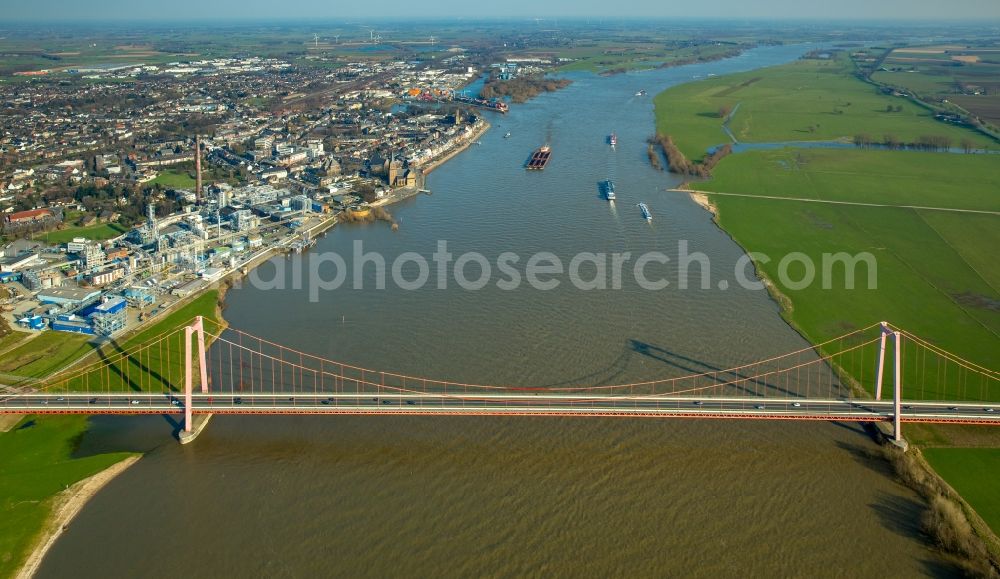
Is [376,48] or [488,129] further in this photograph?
[376,48]

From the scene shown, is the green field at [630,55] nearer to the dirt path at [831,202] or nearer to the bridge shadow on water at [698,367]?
the dirt path at [831,202]

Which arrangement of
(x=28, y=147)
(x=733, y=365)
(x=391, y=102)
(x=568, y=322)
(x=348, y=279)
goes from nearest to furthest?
(x=733, y=365) → (x=568, y=322) → (x=348, y=279) → (x=28, y=147) → (x=391, y=102)

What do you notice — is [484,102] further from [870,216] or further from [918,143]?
[870,216]

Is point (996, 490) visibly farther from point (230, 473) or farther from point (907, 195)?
point (907, 195)

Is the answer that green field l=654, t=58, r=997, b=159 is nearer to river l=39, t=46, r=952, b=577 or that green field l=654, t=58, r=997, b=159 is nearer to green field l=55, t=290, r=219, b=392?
river l=39, t=46, r=952, b=577

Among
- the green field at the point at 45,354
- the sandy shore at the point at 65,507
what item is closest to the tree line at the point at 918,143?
the green field at the point at 45,354

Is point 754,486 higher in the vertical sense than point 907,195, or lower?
lower

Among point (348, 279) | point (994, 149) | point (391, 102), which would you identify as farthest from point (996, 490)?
point (391, 102)

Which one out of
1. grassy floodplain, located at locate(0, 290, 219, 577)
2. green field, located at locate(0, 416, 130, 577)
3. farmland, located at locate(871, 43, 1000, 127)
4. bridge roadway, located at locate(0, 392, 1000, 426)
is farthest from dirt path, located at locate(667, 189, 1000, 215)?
green field, located at locate(0, 416, 130, 577)
